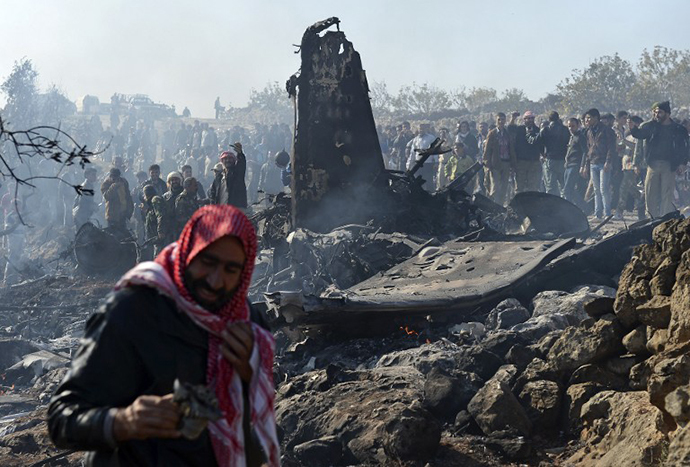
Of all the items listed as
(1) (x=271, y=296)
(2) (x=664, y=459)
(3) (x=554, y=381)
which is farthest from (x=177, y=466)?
(1) (x=271, y=296)

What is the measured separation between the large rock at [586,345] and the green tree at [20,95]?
34.7m

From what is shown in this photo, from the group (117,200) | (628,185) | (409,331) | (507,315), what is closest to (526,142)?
(628,185)

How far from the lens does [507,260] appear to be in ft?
38.3

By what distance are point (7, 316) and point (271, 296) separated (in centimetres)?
Answer: 946

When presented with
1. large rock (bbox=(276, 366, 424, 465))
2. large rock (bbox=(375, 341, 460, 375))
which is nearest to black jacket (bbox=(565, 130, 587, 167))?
large rock (bbox=(375, 341, 460, 375))

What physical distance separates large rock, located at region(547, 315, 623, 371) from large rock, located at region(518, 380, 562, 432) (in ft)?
0.63

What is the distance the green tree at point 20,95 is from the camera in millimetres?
38281

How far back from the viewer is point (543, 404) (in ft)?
22.3

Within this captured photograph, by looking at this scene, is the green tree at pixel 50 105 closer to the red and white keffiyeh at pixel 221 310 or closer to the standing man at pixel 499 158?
the standing man at pixel 499 158

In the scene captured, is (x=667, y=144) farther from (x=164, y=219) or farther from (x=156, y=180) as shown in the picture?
(x=156, y=180)

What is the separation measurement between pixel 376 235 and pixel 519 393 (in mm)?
7016

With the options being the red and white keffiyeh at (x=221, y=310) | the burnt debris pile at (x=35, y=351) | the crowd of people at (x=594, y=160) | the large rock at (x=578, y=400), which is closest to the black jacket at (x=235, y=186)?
the crowd of people at (x=594, y=160)

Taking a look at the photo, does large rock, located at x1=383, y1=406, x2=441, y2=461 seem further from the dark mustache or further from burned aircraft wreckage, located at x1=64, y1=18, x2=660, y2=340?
the dark mustache

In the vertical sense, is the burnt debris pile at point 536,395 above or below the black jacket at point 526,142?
below
